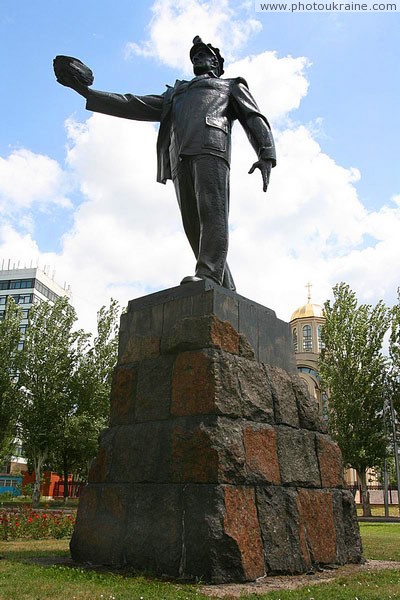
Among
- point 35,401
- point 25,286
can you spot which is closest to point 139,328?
point 35,401

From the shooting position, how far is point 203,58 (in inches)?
264

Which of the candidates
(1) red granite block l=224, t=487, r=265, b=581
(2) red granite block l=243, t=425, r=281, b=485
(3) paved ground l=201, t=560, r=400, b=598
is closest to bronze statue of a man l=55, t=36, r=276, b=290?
(2) red granite block l=243, t=425, r=281, b=485

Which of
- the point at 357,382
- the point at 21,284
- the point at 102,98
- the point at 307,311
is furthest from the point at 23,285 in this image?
the point at 102,98

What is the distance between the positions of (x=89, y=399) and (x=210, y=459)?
21.6 meters

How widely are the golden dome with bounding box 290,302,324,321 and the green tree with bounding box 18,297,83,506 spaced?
1133 inches

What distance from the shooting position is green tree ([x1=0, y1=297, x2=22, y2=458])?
24.2 metres

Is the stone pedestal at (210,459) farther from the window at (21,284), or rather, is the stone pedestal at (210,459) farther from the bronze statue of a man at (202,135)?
the window at (21,284)

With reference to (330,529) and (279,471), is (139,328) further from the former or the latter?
(330,529)

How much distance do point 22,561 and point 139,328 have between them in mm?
2409

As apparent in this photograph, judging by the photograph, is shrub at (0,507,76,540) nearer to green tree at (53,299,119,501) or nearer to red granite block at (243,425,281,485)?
red granite block at (243,425,281,485)

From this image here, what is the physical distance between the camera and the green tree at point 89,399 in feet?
78.9

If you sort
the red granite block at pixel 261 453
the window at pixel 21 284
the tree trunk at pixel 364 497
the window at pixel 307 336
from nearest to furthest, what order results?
the red granite block at pixel 261 453
the tree trunk at pixel 364 497
the window at pixel 307 336
the window at pixel 21 284

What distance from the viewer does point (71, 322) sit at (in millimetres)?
25875

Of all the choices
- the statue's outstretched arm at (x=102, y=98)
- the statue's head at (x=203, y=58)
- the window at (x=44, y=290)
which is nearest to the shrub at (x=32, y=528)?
the statue's outstretched arm at (x=102, y=98)
